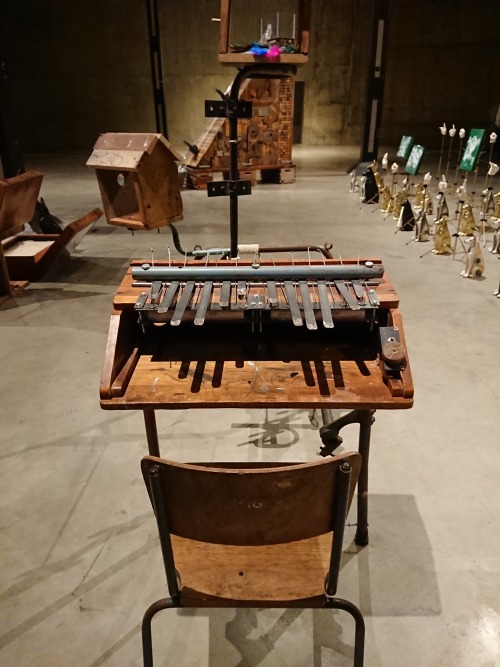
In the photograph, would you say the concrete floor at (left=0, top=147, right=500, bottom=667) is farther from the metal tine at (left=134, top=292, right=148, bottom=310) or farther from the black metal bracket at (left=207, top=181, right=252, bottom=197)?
the black metal bracket at (left=207, top=181, right=252, bottom=197)

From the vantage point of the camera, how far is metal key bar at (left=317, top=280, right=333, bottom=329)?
4.68 feet

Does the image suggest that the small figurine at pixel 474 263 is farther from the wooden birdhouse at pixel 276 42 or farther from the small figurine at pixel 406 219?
the wooden birdhouse at pixel 276 42

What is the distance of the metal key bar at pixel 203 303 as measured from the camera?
56.3 inches

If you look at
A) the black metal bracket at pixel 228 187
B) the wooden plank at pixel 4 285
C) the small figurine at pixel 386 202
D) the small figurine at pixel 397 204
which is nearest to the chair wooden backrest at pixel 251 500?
the black metal bracket at pixel 228 187

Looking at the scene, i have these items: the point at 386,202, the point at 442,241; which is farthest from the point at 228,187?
the point at 386,202

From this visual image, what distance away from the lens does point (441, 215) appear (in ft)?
17.5

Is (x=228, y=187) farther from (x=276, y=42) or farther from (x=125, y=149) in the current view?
(x=125, y=149)

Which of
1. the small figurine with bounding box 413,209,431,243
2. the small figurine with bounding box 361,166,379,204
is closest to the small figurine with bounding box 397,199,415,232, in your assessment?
the small figurine with bounding box 413,209,431,243

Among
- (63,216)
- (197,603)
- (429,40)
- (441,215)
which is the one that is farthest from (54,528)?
(429,40)

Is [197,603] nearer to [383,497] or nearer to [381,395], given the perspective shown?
[381,395]

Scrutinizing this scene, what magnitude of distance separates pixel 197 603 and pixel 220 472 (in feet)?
1.42

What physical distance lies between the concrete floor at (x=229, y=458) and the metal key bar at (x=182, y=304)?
95 cm

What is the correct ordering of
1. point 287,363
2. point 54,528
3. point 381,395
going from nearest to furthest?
1. point 381,395
2. point 287,363
3. point 54,528

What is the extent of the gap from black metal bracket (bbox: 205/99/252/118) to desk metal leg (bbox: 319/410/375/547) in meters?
1.27
